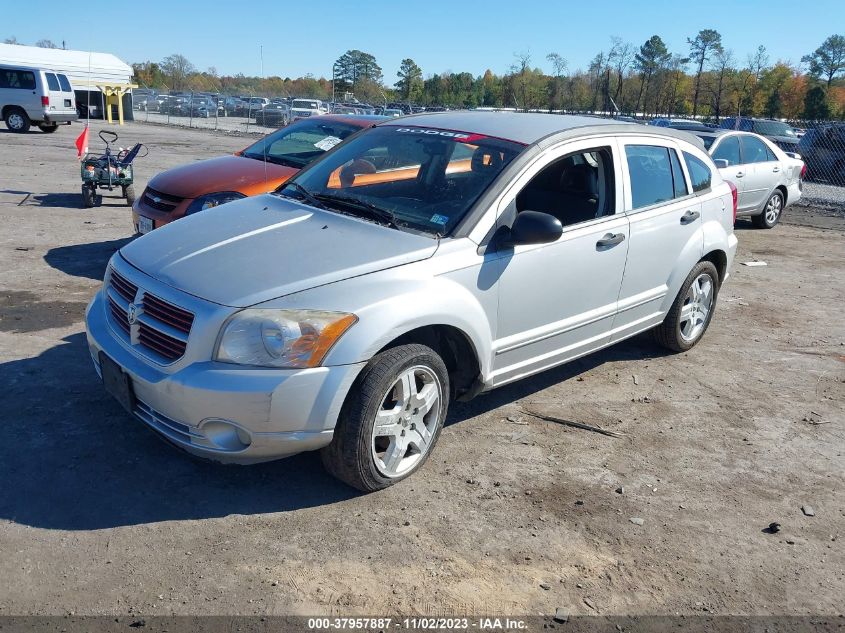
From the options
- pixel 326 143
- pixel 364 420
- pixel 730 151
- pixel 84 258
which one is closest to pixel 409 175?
pixel 364 420

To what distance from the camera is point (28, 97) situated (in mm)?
25656

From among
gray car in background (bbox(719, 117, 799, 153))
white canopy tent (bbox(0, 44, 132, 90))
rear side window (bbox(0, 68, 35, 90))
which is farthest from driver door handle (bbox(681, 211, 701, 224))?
white canopy tent (bbox(0, 44, 132, 90))

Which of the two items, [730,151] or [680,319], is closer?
[680,319]

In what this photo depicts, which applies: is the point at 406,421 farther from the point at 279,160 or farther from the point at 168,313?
the point at 279,160

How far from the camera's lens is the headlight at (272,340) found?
11.1ft

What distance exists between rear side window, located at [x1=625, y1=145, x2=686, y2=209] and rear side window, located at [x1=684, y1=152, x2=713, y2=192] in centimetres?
32

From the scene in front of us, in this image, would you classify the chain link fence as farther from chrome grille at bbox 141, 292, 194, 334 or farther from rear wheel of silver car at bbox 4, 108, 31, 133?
rear wheel of silver car at bbox 4, 108, 31, 133

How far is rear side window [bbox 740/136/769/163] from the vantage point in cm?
1222

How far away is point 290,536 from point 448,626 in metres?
0.88

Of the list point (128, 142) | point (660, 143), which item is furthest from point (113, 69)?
point (660, 143)

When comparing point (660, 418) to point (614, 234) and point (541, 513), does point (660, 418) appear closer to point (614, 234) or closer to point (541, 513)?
point (614, 234)

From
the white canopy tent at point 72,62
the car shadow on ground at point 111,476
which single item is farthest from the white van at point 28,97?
the car shadow on ground at point 111,476

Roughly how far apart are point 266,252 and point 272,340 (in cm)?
69

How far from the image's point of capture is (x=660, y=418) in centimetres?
502
